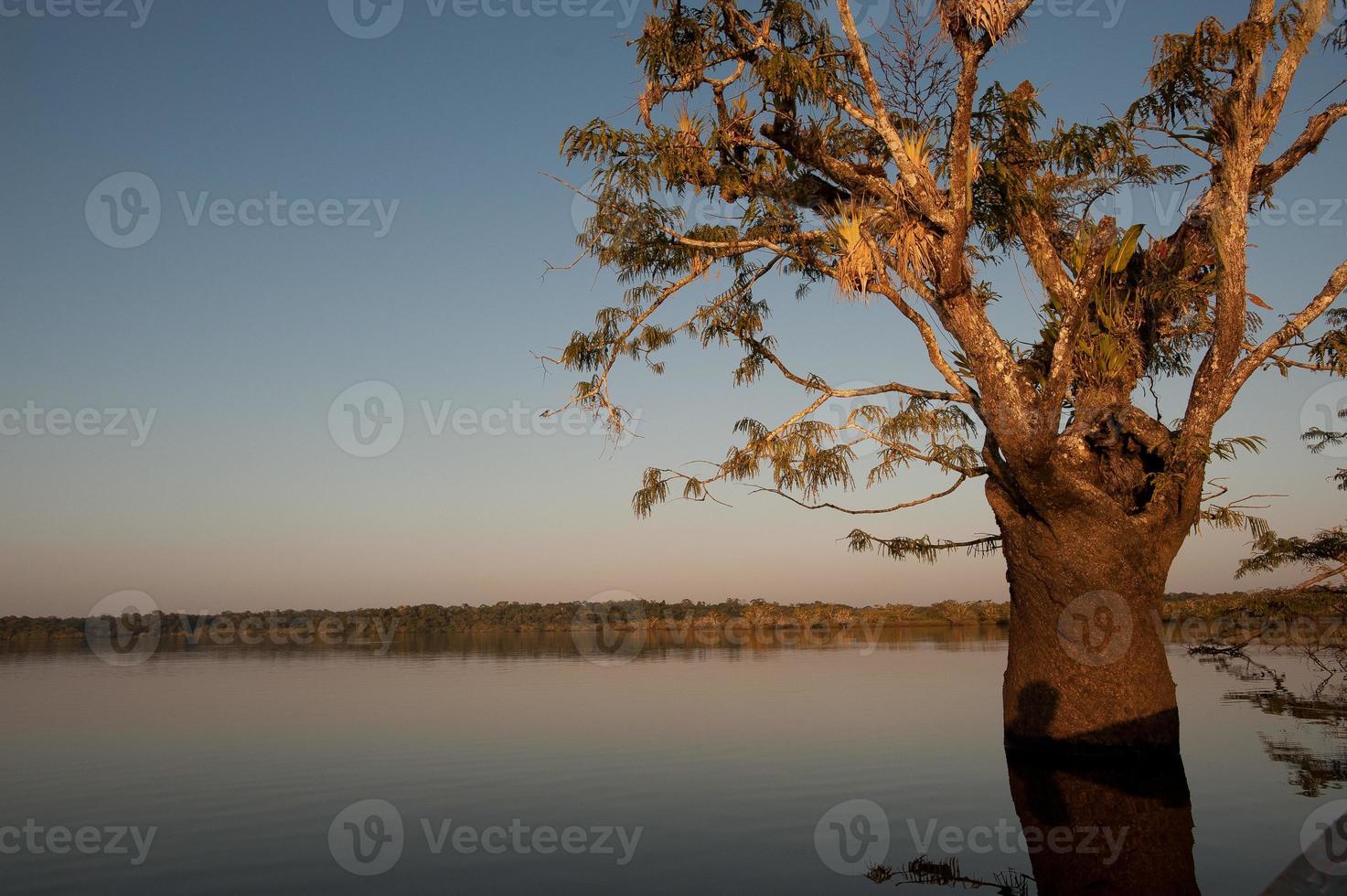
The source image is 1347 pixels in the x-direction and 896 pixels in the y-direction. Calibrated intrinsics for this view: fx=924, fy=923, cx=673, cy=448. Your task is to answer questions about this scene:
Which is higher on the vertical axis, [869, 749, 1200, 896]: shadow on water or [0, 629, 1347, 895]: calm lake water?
[869, 749, 1200, 896]: shadow on water

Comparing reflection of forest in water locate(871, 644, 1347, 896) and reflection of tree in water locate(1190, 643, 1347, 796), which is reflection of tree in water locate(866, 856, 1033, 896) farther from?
reflection of tree in water locate(1190, 643, 1347, 796)

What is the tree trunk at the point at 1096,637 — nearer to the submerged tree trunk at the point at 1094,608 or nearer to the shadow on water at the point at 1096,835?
the submerged tree trunk at the point at 1094,608

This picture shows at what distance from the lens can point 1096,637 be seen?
11.4 m

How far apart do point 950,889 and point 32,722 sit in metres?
19.6

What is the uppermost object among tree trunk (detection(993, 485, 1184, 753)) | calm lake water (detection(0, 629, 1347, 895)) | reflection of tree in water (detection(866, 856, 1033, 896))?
tree trunk (detection(993, 485, 1184, 753))

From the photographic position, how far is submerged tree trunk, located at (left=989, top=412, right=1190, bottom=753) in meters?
11.2

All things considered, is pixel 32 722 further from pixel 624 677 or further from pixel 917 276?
pixel 917 276

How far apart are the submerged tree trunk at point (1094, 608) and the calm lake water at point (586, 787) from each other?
0.90 m

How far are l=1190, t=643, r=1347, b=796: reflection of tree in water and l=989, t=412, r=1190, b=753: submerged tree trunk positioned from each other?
5.11ft

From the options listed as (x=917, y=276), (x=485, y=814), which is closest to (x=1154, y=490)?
(x=917, y=276)

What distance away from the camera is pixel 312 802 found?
10539mm

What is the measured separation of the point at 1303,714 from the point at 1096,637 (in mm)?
8199

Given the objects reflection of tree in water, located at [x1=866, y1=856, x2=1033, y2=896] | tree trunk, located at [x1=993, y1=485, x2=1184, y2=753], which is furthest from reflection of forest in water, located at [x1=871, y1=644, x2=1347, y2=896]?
tree trunk, located at [x1=993, y1=485, x2=1184, y2=753]

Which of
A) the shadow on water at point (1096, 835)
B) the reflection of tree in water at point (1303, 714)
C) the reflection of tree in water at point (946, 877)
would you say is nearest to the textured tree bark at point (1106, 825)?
the shadow on water at point (1096, 835)
